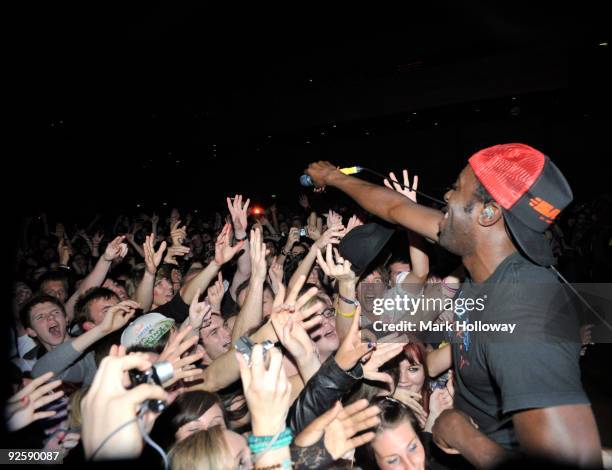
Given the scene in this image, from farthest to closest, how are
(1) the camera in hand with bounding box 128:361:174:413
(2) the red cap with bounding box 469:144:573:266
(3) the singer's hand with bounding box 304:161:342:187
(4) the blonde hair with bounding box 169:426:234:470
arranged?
(3) the singer's hand with bounding box 304:161:342:187 < (4) the blonde hair with bounding box 169:426:234:470 < (2) the red cap with bounding box 469:144:573:266 < (1) the camera in hand with bounding box 128:361:174:413

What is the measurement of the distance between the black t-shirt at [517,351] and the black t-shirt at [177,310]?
2.23m

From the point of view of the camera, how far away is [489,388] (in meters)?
1.55

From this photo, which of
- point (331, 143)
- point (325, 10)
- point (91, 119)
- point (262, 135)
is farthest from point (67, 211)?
point (325, 10)

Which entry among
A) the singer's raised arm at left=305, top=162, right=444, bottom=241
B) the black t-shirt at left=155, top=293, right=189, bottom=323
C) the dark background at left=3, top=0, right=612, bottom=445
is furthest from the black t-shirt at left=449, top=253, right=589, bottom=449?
the dark background at left=3, top=0, right=612, bottom=445

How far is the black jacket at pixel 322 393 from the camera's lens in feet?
5.76

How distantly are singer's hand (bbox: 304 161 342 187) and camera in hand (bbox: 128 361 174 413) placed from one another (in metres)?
1.35

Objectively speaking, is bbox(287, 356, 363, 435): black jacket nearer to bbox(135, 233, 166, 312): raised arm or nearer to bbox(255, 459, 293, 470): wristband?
bbox(255, 459, 293, 470): wristband

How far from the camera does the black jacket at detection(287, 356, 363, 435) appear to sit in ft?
5.76

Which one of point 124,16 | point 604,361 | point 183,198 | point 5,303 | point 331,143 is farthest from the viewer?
point 183,198

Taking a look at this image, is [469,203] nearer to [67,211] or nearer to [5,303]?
[5,303]

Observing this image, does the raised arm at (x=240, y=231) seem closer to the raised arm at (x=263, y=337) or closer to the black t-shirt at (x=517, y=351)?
the raised arm at (x=263, y=337)

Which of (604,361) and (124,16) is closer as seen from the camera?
(604,361)

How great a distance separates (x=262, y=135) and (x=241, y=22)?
17.1 ft

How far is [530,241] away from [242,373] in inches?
42.3
